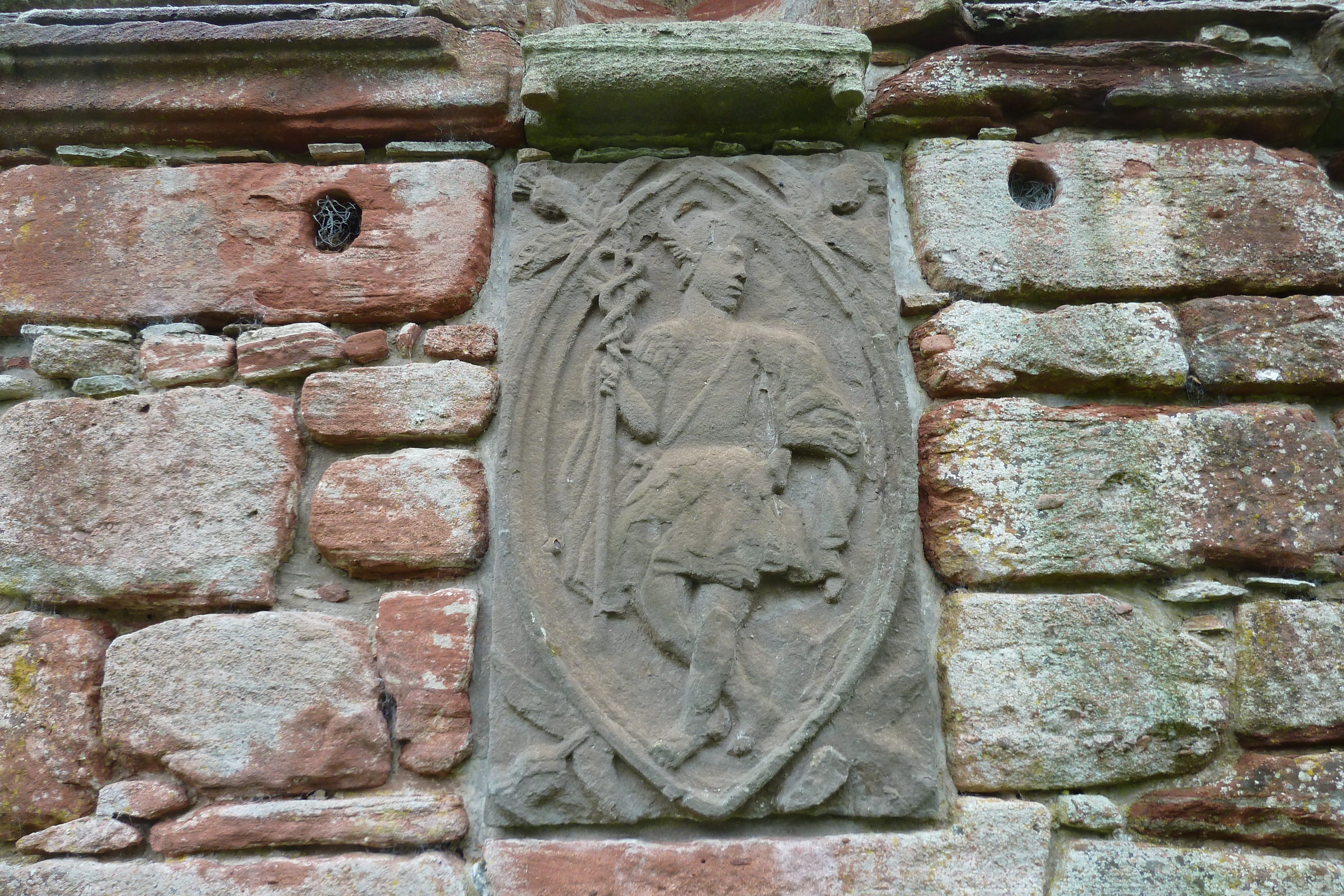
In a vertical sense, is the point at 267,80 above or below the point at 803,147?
above

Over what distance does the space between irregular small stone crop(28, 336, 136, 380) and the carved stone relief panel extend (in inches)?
43.8

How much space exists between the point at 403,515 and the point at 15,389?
3.90ft

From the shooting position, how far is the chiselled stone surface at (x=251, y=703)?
6.12 ft

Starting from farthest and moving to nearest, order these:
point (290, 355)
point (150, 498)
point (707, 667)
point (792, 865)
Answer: point (290, 355)
point (150, 498)
point (707, 667)
point (792, 865)

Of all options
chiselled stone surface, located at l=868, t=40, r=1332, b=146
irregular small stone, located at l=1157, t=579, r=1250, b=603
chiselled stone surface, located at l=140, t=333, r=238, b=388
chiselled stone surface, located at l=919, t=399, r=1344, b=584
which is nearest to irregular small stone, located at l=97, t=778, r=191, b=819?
chiselled stone surface, located at l=140, t=333, r=238, b=388

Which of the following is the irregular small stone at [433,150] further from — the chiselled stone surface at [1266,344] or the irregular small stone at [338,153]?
the chiselled stone surface at [1266,344]

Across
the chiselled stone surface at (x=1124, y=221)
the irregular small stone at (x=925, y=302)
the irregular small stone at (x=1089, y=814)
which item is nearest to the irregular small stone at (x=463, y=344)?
the irregular small stone at (x=925, y=302)

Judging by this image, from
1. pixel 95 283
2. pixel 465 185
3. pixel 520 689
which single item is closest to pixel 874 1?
pixel 465 185

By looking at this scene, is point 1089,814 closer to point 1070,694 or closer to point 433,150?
point 1070,694

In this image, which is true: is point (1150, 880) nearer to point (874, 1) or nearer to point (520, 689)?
point (520, 689)

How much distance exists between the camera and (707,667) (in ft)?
6.10

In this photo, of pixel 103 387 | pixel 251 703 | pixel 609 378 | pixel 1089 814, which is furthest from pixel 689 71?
pixel 1089 814

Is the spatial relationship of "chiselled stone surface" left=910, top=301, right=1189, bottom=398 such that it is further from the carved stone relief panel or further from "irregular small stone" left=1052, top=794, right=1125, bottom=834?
"irregular small stone" left=1052, top=794, right=1125, bottom=834

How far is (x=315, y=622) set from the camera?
6.43 ft
